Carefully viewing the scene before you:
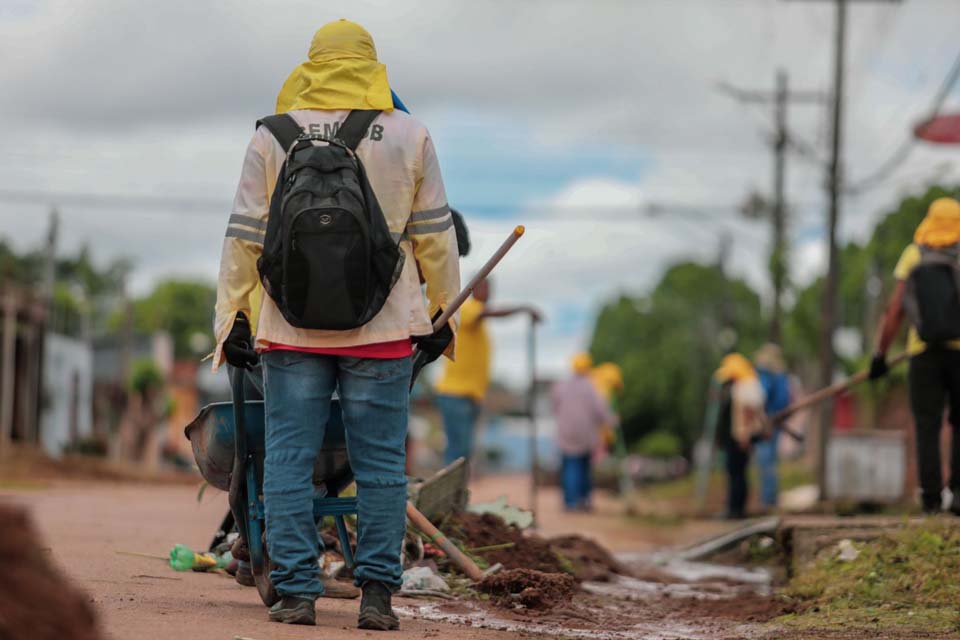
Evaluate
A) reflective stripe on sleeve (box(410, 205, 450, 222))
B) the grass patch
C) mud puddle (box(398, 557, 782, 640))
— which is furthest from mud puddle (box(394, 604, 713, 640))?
reflective stripe on sleeve (box(410, 205, 450, 222))

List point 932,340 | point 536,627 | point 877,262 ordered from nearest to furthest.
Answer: point 536,627 → point 932,340 → point 877,262

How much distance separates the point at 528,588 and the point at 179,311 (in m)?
99.3

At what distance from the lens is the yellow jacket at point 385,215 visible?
5090 mm

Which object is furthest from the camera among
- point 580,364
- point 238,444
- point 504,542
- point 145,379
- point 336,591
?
point 145,379

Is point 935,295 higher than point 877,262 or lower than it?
lower

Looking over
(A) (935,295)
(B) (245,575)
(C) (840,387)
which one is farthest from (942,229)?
(B) (245,575)

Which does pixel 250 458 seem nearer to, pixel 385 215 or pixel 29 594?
pixel 385 215

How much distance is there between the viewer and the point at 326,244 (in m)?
4.87

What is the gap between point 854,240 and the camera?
38688 mm

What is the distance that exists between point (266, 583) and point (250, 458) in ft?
1.48

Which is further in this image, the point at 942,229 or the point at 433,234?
the point at 942,229

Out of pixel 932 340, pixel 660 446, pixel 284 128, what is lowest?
pixel 660 446

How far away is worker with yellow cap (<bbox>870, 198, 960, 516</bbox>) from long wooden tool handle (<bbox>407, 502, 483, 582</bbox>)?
368 centimetres

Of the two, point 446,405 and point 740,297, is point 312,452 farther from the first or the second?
point 740,297
